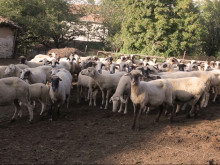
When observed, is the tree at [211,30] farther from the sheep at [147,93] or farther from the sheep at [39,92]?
the sheep at [39,92]

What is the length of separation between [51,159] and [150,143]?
2525mm

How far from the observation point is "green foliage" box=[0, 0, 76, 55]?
27.3m

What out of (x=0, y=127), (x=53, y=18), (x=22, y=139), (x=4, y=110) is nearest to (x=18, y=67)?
(x=4, y=110)

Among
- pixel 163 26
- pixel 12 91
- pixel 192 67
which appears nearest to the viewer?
pixel 12 91

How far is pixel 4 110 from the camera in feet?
31.0

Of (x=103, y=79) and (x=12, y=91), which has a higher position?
(x=103, y=79)

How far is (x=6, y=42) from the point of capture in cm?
Answer: 2409

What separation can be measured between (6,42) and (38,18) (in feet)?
19.9

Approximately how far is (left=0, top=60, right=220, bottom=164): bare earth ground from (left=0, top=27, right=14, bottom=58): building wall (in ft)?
54.0

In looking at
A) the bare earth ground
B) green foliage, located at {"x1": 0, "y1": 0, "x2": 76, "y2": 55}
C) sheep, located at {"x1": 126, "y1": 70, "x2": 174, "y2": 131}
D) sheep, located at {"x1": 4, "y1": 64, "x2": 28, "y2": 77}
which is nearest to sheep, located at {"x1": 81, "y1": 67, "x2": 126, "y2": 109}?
the bare earth ground

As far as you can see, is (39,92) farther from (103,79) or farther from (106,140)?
(106,140)

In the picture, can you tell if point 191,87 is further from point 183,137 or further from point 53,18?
point 53,18

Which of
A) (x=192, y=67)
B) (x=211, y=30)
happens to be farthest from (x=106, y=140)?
(x=211, y=30)

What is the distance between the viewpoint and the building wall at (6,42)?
23734 mm
